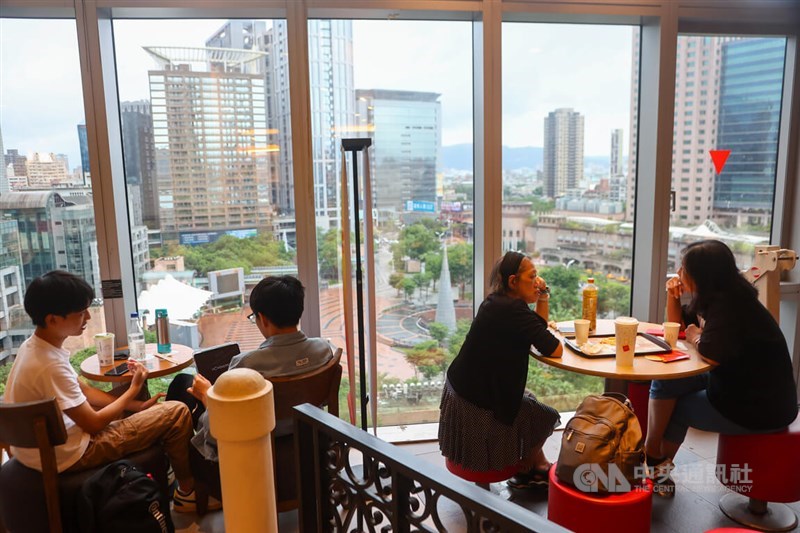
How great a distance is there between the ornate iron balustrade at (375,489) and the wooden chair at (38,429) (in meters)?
1.17

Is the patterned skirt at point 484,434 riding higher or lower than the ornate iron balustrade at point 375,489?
lower

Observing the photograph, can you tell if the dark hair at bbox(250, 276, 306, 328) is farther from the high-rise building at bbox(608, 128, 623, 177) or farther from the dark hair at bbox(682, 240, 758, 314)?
the high-rise building at bbox(608, 128, 623, 177)

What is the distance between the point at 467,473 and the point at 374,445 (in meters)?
1.46

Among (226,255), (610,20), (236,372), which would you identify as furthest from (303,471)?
(610,20)

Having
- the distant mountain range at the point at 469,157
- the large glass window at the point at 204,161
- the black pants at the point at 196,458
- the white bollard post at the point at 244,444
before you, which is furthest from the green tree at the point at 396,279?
the white bollard post at the point at 244,444

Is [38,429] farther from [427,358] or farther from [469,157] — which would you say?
[469,157]

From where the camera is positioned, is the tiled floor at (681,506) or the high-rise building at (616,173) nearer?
the tiled floor at (681,506)

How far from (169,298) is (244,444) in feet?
8.77

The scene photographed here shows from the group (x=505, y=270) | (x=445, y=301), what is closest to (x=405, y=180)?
(x=445, y=301)

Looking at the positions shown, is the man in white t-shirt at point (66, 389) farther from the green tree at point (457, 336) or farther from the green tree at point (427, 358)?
the green tree at point (457, 336)

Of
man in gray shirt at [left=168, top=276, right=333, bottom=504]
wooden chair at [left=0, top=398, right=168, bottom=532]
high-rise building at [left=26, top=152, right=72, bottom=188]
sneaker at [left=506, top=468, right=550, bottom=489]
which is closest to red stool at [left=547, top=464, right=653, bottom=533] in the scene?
sneaker at [left=506, top=468, right=550, bottom=489]

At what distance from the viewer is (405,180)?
3475 mm

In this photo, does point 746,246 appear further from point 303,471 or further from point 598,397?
point 303,471

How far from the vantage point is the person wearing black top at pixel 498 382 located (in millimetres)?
2418
